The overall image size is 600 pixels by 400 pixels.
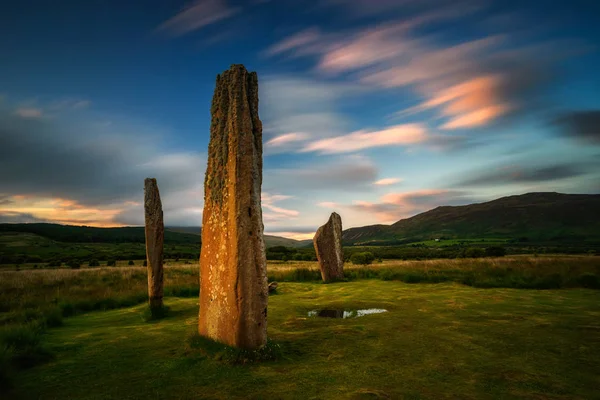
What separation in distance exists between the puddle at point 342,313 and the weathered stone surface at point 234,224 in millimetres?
4360

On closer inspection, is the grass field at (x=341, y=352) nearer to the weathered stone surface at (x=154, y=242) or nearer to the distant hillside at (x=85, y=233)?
the weathered stone surface at (x=154, y=242)

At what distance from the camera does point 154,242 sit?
11164 millimetres

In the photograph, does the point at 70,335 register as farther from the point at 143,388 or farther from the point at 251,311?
the point at 251,311

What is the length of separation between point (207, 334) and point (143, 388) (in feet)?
7.08

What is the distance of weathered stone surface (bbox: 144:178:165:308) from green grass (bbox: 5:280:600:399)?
1.09m

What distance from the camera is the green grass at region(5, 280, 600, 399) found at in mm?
4688

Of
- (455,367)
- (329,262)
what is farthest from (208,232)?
(329,262)

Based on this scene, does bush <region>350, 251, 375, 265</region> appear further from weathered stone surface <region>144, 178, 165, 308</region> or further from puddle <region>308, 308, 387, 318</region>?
weathered stone surface <region>144, 178, 165, 308</region>

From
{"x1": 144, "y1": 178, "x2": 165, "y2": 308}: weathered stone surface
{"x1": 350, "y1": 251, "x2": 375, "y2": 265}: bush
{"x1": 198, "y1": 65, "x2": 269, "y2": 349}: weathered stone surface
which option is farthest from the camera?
{"x1": 350, "y1": 251, "x2": 375, "y2": 265}: bush

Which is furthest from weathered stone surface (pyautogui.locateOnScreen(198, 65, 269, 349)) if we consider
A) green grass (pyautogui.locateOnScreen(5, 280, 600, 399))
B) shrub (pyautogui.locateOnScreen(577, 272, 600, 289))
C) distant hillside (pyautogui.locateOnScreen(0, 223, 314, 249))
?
distant hillside (pyautogui.locateOnScreen(0, 223, 314, 249))

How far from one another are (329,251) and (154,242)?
11446 millimetres

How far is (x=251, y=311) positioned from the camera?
617 cm

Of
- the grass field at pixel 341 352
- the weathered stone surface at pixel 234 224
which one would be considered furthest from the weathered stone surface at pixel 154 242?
the weathered stone surface at pixel 234 224

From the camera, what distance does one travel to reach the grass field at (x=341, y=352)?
476cm
